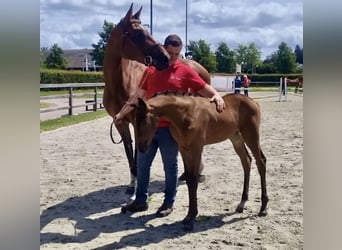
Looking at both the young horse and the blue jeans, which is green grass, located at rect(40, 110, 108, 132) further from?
the young horse

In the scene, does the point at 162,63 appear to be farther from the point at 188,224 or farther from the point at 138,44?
the point at 188,224

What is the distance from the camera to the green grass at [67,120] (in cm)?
599

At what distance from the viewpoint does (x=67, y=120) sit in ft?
22.7

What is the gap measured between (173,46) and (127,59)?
540 mm

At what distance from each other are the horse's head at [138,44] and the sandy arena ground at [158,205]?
1004mm

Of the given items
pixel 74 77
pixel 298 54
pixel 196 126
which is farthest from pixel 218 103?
pixel 74 77

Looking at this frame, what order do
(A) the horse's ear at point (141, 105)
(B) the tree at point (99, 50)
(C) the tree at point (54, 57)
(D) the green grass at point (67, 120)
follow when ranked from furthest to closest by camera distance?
(D) the green grass at point (67, 120)
(B) the tree at point (99, 50)
(A) the horse's ear at point (141, 105)
(C) the tree at point (54, 57)

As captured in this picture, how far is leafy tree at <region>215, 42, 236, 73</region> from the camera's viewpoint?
222 centimetres

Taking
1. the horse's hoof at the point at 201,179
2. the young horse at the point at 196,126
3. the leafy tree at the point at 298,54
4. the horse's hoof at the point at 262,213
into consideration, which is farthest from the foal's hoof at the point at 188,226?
the leafy tree at the point at 298,54

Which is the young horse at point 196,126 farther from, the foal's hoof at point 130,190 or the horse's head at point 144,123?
the foal's hoof at point 130,190
